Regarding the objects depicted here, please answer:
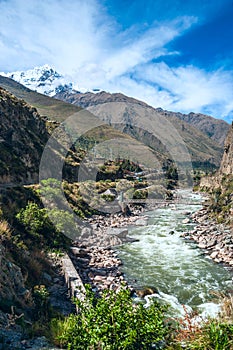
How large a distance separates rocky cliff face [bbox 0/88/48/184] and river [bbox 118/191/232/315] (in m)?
15.5

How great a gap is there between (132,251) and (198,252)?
5858 mm

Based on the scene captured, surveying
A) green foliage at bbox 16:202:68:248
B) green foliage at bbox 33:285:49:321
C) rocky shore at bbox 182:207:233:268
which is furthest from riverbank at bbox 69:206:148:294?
rocky shore at bbox 182:207:233:268

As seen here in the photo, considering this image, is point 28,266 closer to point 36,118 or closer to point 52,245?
point 52,245

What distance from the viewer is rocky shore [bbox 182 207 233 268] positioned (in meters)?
21.4

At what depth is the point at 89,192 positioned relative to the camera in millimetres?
44000

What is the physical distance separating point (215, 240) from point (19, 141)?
1310 inches

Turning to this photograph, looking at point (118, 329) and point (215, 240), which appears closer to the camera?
point (118, 329)

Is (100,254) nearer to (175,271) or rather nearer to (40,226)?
(40,226)

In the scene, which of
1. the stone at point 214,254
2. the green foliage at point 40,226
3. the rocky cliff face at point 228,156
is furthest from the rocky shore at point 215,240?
the rocky cliff face at point 228,156

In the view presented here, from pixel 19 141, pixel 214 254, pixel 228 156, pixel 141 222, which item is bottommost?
pixel 141 222

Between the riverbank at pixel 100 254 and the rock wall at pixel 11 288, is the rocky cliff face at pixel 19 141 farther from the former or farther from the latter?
the rock wall at pixel 11 288

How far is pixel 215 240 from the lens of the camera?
2553cm

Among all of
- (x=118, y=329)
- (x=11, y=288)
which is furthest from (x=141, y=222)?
(x=118, y=329)

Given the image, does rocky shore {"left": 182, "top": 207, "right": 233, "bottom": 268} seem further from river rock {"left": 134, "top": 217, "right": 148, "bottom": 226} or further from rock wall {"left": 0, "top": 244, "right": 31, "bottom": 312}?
rock wall {"left": 0, "top": 244, "right": 31, "bottom": 312}
